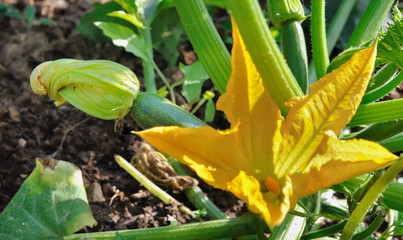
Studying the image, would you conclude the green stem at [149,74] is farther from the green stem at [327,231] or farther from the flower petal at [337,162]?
the flower petal at [337,162]

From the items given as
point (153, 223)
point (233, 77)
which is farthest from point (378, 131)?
point (153, 223)

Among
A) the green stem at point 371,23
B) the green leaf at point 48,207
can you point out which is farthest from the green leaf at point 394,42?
the green leaf at point 48,207

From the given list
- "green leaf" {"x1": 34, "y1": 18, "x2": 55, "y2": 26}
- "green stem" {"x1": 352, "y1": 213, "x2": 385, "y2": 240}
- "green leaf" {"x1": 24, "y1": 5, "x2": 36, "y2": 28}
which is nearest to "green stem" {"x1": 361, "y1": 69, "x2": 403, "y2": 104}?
"green stem" {"x1": 352, "y1": 213, "x2": 385, "y2": 240}

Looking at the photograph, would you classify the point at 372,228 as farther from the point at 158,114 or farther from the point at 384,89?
the point at 158,114

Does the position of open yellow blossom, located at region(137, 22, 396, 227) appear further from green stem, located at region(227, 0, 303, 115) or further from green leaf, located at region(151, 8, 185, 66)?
green leaf, located at region(151, 8, 185, 66)

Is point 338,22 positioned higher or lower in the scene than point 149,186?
higher

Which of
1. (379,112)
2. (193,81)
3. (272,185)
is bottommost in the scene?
(193,81)

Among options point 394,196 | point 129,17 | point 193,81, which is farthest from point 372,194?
point 129,17

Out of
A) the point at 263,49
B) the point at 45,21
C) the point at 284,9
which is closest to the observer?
the point at 263,49
